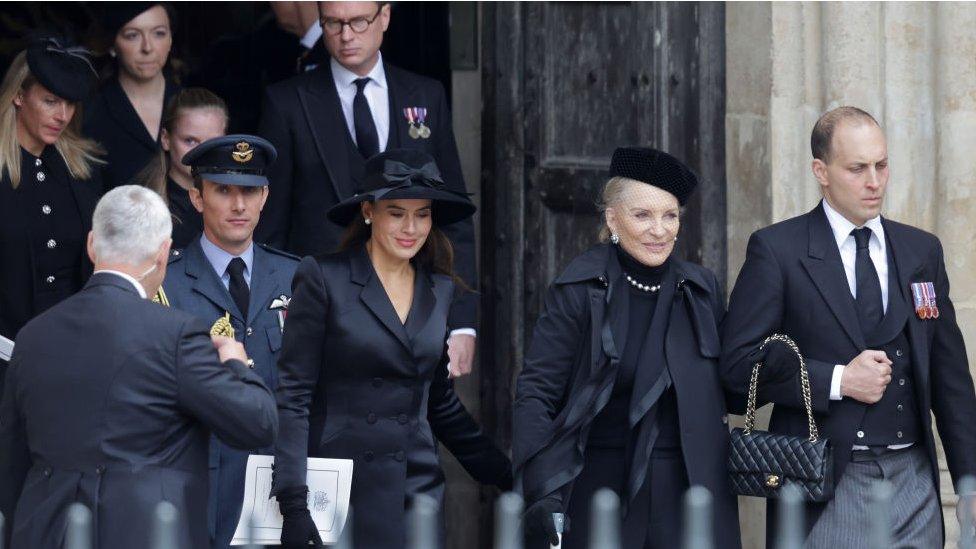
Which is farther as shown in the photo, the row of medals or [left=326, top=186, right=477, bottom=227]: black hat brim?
the row of medals

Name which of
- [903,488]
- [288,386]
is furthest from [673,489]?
[288,386]

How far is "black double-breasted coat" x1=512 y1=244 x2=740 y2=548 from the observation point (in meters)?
5.69

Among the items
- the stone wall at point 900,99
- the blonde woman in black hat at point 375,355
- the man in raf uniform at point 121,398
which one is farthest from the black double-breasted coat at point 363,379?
the stone wall at point 900,99

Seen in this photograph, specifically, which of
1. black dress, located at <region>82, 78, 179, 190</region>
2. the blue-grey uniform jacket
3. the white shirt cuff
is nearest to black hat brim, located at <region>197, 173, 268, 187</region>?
the blue-grey uniform jacket

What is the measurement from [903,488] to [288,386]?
181 centimetres

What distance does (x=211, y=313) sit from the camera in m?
5.96

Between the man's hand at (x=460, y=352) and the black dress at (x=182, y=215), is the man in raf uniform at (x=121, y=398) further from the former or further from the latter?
the man's hand at (x=460, y=352)

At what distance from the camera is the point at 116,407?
4797mm

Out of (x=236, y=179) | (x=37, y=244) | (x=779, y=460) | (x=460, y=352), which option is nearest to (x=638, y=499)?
(x=779, y=460)

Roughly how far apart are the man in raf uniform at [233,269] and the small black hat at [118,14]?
4.38ft

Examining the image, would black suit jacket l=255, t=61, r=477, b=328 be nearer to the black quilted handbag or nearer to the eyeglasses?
the eyeglasses

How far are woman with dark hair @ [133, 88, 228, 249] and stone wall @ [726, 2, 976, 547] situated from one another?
80.1 inches

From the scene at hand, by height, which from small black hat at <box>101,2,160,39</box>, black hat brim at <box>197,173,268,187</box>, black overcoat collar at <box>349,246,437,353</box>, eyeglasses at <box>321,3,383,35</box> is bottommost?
black overcoat collar at <box>349,246,437,353</box>

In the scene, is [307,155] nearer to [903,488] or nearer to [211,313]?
[211,313]
